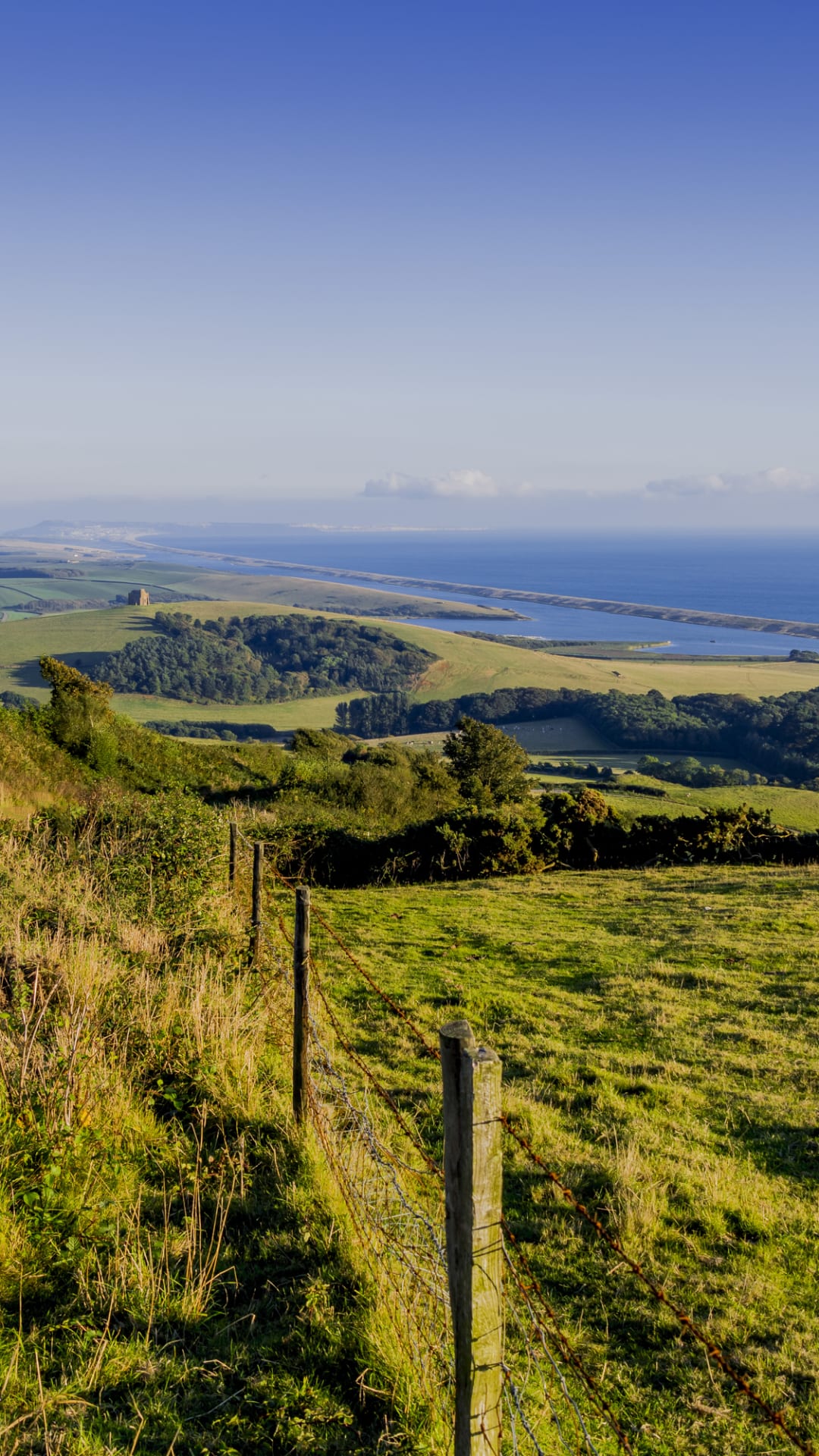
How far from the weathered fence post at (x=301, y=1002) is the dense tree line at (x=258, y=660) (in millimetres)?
151591

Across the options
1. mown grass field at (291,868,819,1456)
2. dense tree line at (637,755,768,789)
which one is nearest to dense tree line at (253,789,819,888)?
mown grass field at (291,868,819,1456)

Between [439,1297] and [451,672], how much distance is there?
513 feet

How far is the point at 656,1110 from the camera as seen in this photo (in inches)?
263

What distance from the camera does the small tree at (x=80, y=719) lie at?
2884 cm

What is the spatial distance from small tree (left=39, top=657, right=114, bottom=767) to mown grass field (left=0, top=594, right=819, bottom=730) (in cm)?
9345

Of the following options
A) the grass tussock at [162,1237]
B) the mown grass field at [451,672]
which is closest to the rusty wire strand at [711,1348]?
the grass tussock at [162,1237]

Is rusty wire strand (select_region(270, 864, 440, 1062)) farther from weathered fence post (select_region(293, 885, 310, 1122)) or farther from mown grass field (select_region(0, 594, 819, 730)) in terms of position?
mown grass field (select_region(0, 594, 819, 730))

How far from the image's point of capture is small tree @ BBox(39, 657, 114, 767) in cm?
2884

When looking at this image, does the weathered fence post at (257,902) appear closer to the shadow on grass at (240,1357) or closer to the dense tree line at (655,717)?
the shadow on grass at (240,1357)

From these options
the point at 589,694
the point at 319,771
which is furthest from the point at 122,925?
the point at 589,694

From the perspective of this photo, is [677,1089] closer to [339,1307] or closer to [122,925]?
[339,1307]

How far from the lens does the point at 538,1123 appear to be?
627cm

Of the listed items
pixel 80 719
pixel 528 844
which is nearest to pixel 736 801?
pixel 528 844

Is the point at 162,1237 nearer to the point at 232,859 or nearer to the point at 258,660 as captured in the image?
the point at 232,859
